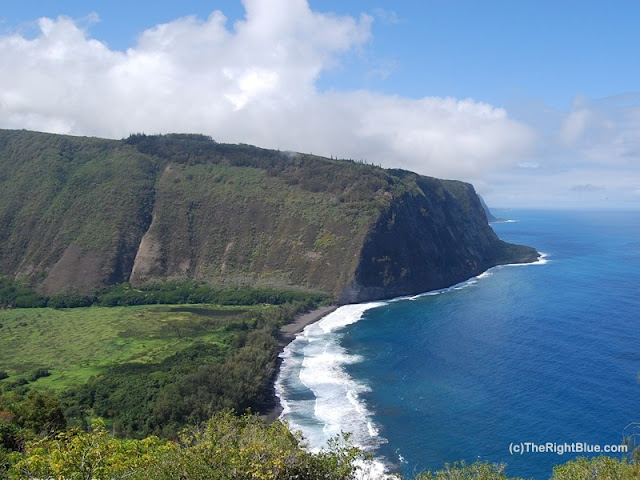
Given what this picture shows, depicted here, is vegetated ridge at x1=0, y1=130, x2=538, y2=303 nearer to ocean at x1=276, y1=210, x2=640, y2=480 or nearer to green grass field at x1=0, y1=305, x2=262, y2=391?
green grass field at x1=0, y1=305, x2=262, y2=391

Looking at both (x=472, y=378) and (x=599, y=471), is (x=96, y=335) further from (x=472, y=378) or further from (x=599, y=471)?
(x=599, y=471)

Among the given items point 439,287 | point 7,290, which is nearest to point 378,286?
point 439,287

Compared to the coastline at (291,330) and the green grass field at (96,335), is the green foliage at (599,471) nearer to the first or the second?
the coastline at (291,330)

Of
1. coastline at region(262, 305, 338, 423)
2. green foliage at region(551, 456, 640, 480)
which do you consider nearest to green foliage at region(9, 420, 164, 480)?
green foliage at region(551, 456, 640, 480)

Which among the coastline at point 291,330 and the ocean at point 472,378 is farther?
the coastline at point 291,330

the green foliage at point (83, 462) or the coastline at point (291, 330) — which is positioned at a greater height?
the green foliage at point (83, 462)

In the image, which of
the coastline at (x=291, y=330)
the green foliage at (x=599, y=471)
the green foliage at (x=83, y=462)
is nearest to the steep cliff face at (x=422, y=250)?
the coastline at (x=291, y=330)
